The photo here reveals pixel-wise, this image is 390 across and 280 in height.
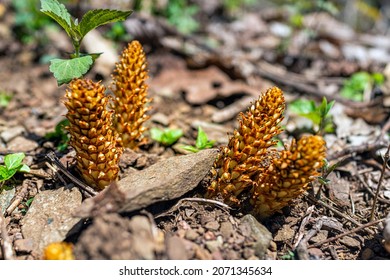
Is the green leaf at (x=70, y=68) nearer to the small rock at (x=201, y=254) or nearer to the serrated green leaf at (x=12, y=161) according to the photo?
the serrated green leaf at (x=12, y=161)

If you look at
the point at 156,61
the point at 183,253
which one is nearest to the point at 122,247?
the point at 183,253

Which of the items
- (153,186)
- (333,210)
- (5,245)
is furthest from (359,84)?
(5,245)

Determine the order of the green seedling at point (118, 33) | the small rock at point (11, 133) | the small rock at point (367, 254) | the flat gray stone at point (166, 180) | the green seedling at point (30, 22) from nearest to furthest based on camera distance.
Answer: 1. the flat gray stone at point (166, 180)
2. the small rock at point (367, 254)
3. the small rock at point (11, 133)
4. the green seedling at point (118, 33)
5. the green seedling at point (30, 22)

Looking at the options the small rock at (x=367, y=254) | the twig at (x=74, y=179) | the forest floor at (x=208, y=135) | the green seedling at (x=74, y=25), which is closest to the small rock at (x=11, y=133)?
the forest floor at (x=208, y=135)

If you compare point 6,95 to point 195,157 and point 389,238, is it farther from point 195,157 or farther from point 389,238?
point 389,238

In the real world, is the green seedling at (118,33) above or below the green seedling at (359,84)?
above
